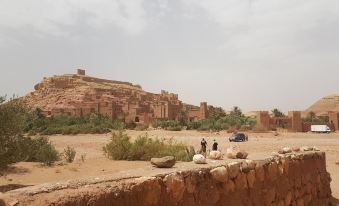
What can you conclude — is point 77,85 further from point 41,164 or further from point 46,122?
point 41,164

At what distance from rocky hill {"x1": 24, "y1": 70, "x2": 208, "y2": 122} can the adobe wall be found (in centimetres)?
6327

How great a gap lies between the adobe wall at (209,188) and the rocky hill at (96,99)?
208 ft

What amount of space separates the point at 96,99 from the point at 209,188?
94.4m

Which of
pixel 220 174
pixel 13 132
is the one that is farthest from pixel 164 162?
pixel 13 132

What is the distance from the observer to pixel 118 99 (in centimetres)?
10406

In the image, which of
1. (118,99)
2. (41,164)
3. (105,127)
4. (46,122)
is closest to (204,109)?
(105,127)

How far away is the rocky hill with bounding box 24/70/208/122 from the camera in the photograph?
75562 millimetres

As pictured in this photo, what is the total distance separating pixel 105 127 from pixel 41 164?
119 feet

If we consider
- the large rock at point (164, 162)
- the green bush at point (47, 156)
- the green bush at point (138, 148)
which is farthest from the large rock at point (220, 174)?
the green bush at point (47, 156)

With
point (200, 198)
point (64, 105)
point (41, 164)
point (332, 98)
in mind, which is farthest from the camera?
point (332, 98)

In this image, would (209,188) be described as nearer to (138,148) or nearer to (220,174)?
(220,174)

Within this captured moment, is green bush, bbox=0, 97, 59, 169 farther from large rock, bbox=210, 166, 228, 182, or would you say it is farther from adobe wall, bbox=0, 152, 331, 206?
large rock, bbox=210, 166, 228, 182

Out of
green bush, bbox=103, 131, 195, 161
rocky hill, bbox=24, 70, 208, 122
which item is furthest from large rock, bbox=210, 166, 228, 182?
rocky hill, bbox=24, 70, 208, 122

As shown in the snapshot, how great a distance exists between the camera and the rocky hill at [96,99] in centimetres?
7556
